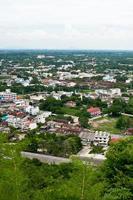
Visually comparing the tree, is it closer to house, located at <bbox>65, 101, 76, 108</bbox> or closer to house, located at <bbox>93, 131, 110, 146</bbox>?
house, located at <bbox>93, 131, 110, 146</bbox>

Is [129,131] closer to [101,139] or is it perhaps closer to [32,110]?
[101,139]

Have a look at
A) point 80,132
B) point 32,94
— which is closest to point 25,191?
point 80,132

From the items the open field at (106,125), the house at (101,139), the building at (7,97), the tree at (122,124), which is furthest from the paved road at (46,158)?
the building at (7,97)

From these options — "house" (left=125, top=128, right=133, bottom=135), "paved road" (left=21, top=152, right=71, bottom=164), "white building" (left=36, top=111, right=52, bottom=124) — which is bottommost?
"white building" (left=36, top=111, right=52, bottom=124)

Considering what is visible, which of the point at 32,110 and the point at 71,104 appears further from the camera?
the point at 71,104

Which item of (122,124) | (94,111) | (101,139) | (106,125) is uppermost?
(122,124)

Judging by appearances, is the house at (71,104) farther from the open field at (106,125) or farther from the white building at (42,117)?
the open field at (106,125)

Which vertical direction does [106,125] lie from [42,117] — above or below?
below

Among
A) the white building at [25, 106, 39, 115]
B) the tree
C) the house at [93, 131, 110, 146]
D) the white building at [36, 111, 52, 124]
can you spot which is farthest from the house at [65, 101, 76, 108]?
the house at [93, 131, 110, 146]

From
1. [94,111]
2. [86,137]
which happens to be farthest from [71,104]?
[86,137]

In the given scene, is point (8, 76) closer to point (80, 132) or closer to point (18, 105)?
point (18, 105)

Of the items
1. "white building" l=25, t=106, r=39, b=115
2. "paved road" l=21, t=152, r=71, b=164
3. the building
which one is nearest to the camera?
"paved road" l=21, t=152, r=71, b=164
